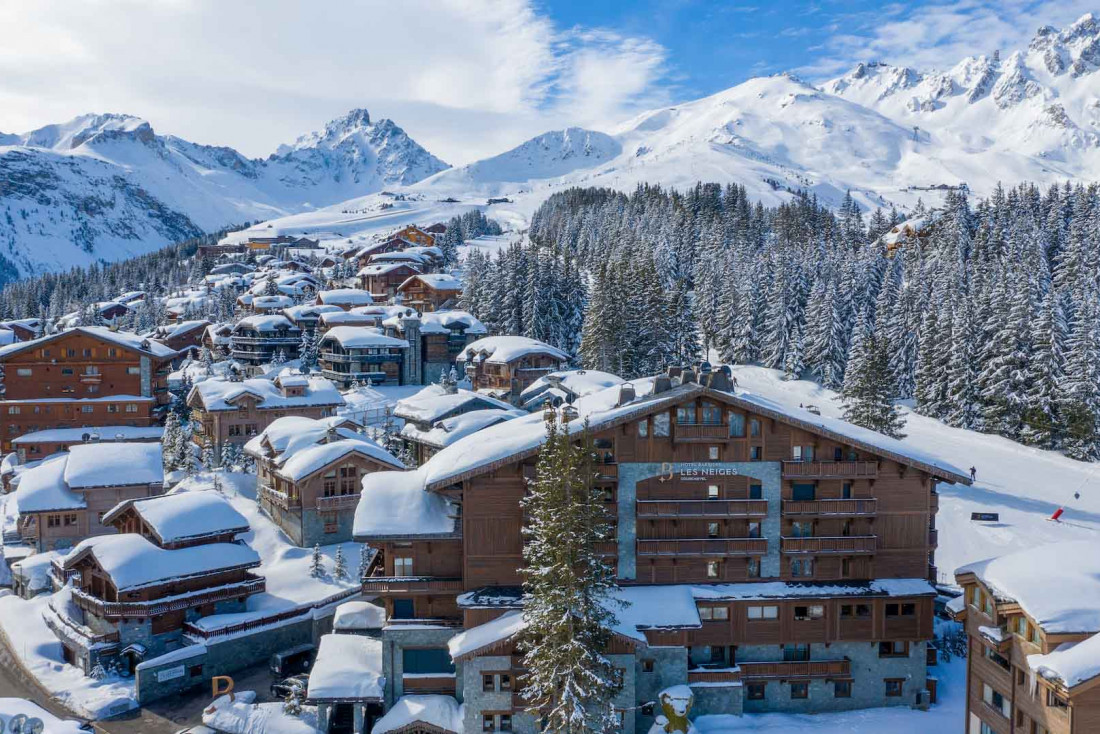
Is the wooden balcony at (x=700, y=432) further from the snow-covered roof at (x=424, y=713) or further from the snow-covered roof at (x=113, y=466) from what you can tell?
the snow-covered roof at (x=113, y=466)

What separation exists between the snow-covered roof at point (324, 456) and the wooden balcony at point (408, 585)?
1583 centimetres

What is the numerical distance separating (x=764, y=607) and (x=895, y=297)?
58.7 metres

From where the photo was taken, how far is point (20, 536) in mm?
48781

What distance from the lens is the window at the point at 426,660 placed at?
2865cm

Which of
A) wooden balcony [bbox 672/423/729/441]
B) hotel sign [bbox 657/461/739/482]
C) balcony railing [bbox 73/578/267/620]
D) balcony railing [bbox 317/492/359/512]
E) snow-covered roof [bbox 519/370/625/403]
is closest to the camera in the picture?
wooden balcony [bbox 672/423/729/441]

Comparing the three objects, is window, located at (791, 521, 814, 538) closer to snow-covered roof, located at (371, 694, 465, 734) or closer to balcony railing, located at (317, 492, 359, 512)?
snow-covered roof, located at (371, 694, 465, 734)

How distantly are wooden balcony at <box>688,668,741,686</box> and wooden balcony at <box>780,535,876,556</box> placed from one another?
16.0ft

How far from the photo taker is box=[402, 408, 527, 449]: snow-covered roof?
4767 centimetres

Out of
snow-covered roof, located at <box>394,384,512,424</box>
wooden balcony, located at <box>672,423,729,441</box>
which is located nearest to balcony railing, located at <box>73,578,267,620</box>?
snow-covered roof, located at <box>394,384,512,424</box>

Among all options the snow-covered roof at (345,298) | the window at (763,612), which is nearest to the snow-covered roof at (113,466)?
the window at (763,612)

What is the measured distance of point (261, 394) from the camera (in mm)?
60094

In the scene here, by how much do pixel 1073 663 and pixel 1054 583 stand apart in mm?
2630

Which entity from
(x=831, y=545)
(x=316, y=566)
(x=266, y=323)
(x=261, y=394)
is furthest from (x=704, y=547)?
(x=266, y=323)

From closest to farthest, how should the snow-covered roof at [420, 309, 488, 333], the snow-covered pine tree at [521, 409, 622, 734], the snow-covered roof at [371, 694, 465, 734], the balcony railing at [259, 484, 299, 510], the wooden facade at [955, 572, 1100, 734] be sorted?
the wooden facade at [955, 572, 1100, 734] < the snow-covered pine tree at [521, 409, 622, 734] < the snow-covered roof at [371, 694, 465, 734] < the balcony railing at [259, 484, 299, 510] < the snow-covered roof at [420, 309, 488, 333]
